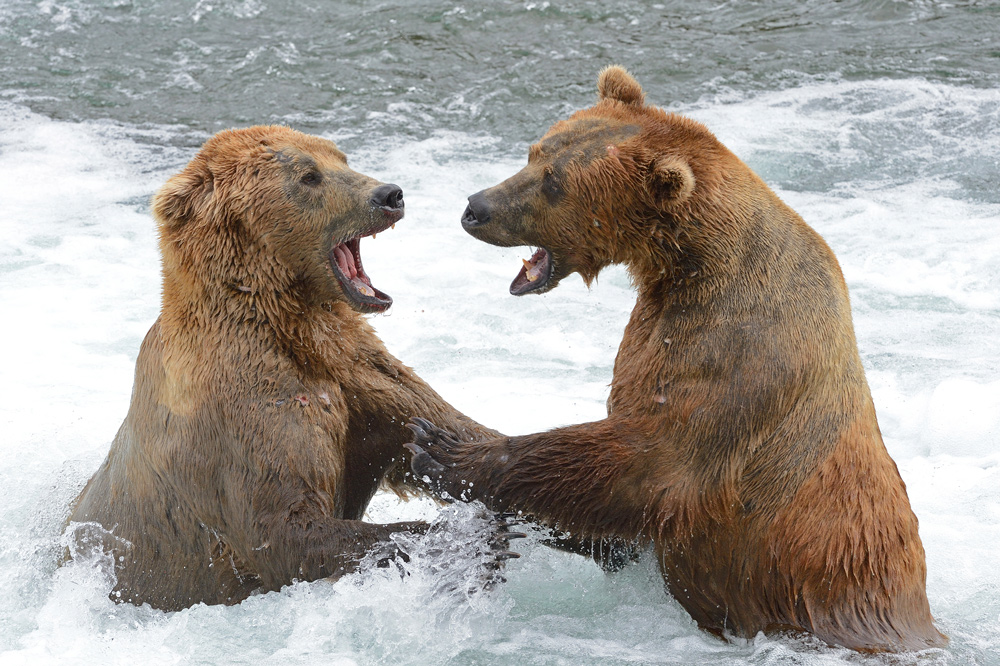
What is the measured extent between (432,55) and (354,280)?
9.51 m

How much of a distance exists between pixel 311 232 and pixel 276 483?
1.11m

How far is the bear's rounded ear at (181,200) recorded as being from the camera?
16.4ft

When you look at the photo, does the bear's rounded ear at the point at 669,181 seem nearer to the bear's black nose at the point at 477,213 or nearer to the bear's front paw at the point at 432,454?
the bear's black nose at the point at 477,213

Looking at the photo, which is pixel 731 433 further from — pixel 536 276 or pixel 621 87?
pixel 621 87

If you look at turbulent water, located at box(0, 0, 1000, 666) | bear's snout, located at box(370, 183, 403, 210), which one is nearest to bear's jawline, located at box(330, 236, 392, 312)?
bear's snout, located at box(370, 183, 403, 210)

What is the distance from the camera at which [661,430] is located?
4875 millimetres

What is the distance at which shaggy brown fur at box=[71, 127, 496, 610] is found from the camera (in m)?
4.86

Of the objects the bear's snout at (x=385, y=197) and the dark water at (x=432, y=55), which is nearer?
the bear's snout at (x=385, y=197)

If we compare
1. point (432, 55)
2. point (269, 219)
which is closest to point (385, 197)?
point (269, 219)

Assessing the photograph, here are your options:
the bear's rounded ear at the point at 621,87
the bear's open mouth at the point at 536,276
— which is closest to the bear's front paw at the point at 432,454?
the bear's open mouth at the point at 536,276

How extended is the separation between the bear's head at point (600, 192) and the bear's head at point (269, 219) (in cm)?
57

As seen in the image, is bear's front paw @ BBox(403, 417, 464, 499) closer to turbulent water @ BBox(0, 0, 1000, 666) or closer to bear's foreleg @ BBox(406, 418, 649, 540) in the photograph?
bear's foreleg @ BBox(406, 418, 649, 540)

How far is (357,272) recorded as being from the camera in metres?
5.41

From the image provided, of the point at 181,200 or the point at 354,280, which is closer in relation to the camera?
the point at 181,200
